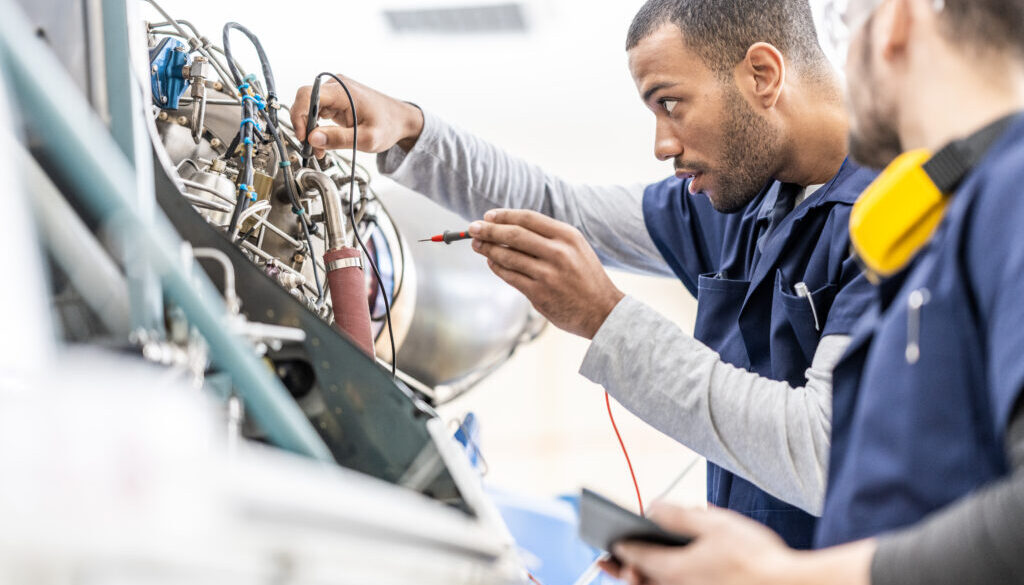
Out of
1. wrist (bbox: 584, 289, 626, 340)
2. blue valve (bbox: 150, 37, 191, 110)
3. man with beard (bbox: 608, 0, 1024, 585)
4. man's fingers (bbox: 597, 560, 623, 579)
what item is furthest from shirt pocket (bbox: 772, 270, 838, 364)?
blue valve (bbox: 150, 37, 191, 110)

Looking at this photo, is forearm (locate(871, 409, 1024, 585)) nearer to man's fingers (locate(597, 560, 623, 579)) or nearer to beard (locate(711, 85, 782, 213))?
man's fingers (locate(597, 560, 623, 579))

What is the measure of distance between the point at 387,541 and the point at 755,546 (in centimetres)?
27

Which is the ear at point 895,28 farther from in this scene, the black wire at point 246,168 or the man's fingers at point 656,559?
the black wire at point 246,168

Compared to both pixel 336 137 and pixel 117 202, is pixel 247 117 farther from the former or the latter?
pixel 117 202

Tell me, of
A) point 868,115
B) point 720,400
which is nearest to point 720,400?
point 720,400

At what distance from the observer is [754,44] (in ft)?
4.57

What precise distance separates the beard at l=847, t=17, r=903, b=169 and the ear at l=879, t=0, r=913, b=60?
0.03 m

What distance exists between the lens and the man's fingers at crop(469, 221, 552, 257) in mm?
1158

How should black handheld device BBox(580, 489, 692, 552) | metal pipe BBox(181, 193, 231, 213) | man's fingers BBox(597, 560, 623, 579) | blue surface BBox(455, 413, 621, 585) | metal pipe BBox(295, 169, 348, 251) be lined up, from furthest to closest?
1. blue surface BBox(455, 413, 621, 585)
2. metal pipe BBox(295, 169, 348, 251)
3. metal pipe BBox(181, 193, 231, 213)
4. man's fingers BBox(597, 560, 623, 579)
5. black handheld device BBox(580, 489, 692, 552)

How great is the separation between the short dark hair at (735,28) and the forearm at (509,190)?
12.7 inches

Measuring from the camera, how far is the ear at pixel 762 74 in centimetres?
138

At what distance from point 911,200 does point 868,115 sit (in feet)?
0.52

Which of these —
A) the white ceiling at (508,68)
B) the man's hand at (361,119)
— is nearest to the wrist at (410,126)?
the man's hand at (361,119)

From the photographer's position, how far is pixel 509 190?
1634mm
